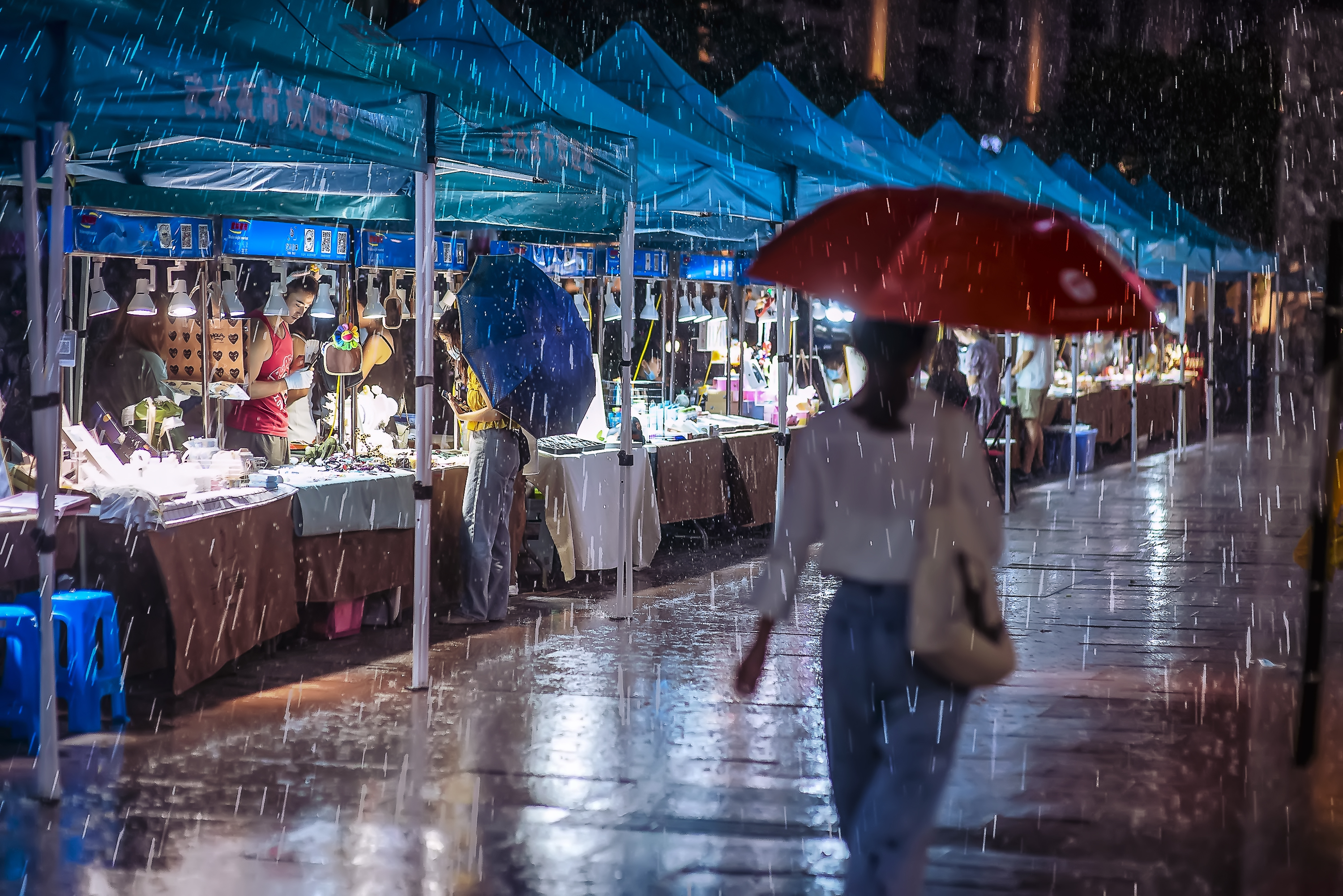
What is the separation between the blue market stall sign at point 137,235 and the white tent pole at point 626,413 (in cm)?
269

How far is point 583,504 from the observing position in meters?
9.98

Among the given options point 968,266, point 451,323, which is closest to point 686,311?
point 451,323

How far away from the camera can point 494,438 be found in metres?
8.60

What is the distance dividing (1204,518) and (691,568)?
20.8 feet

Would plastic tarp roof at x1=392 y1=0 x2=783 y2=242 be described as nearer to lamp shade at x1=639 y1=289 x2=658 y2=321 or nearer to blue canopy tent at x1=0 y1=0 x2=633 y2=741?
blue canopy tent at x1=0 y1=0 x2=633 y2=741

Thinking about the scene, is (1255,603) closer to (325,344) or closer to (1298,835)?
(1298,835)

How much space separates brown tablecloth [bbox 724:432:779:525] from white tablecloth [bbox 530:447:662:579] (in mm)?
2317

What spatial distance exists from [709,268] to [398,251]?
167 inches

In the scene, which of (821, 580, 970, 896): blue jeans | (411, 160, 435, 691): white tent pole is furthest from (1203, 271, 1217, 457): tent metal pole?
(821, 580, 970, 896): blue jeans

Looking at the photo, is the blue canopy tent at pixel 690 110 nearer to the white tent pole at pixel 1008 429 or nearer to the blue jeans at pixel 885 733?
the white tent pole at pixel 1008 429

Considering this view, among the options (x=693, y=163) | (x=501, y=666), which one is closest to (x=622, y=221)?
(x=693, y=163)

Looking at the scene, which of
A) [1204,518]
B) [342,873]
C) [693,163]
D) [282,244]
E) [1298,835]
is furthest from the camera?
[1204,518]

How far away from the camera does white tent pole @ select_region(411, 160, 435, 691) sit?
6.66 meters

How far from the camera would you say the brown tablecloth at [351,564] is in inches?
308
